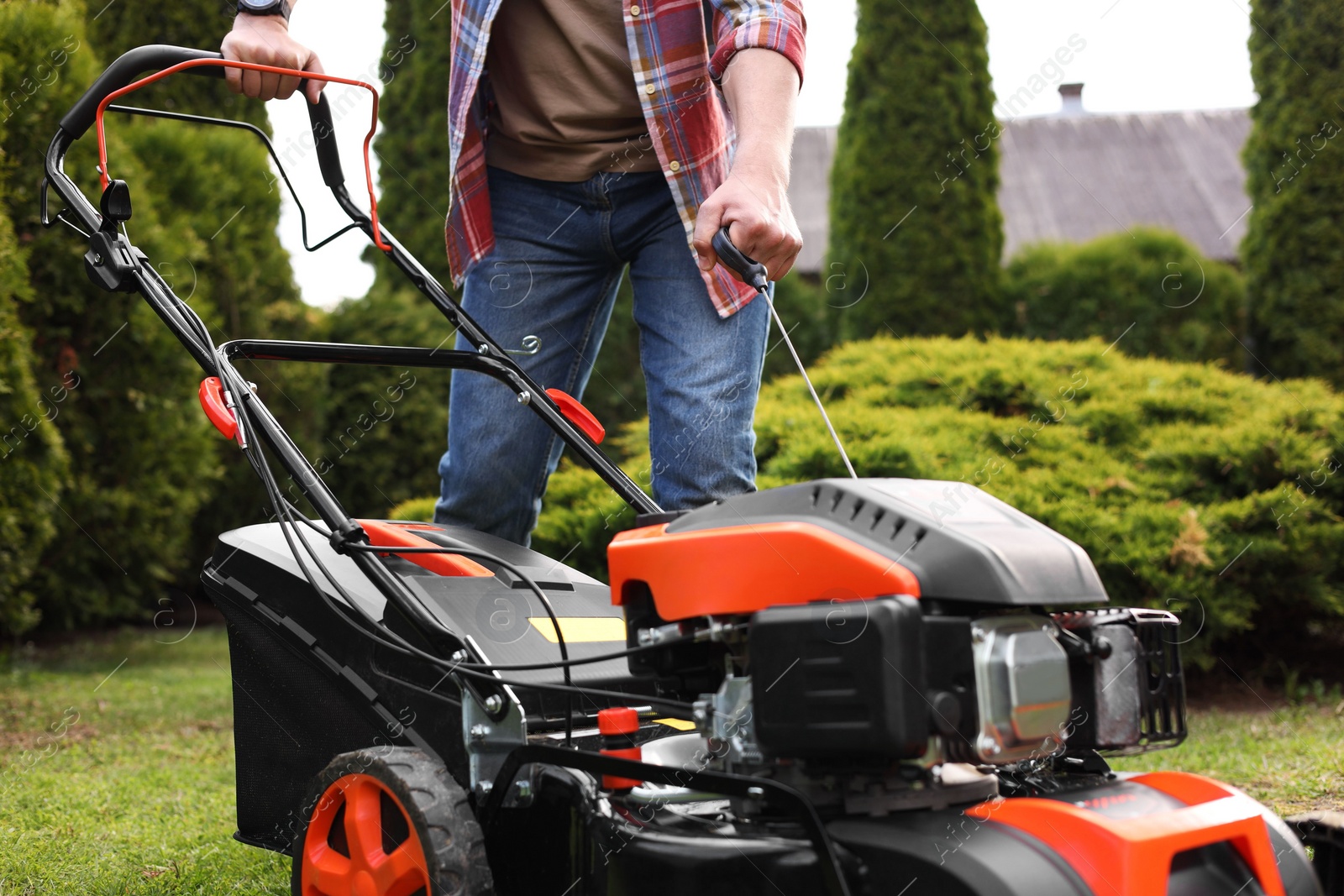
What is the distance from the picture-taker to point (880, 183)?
24.3 ft

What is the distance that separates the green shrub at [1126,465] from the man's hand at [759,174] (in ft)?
6.22

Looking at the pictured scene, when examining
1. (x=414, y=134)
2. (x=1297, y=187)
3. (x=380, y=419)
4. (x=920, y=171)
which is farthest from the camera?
(x=920, y=171)

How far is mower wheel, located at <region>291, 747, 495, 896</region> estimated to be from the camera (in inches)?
50.4

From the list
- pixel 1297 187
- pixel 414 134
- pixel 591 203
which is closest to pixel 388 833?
pixel 591 203

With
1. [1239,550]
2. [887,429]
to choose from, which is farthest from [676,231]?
[1239,550]

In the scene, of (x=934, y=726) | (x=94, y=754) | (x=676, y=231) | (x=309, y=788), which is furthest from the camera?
(x=94, y=754)

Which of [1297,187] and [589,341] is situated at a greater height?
[1297,187]

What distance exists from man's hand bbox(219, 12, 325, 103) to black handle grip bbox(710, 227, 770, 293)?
0.76 meters

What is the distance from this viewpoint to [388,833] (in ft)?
4.54

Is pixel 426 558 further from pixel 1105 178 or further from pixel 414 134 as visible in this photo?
pixel 1105 178

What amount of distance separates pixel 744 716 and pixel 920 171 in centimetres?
656

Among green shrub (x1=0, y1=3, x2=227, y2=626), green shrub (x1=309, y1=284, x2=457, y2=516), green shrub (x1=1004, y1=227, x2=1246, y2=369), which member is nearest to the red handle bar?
green shrub (x1=0, y1=3, x2=227, y2=626)

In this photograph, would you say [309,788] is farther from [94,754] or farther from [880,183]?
[880,183]

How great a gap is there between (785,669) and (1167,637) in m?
0.45
